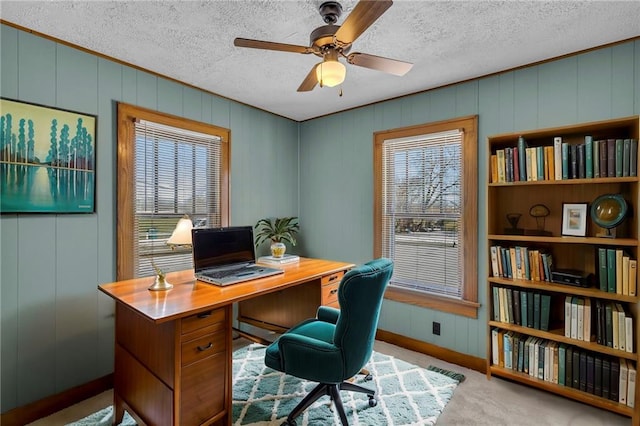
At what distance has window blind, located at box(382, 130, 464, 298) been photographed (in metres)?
2.80

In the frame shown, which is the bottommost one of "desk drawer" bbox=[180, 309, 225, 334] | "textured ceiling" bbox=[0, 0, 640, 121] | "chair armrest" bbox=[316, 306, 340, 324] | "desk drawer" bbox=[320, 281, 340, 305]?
"chair armrest" bbox=[316, 306, 340, 324]

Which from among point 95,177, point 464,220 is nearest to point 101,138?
point 95,177

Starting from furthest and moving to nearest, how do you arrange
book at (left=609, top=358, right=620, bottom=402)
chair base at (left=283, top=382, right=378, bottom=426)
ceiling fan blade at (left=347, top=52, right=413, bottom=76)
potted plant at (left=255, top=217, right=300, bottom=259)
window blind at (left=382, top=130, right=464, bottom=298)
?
potted plant at (left=255, top=217, right=300, bottom=259) < window blind at (left=382, top=130, right=464, bottom=298) < book at (left=609, top=358, right=620, bottom=402) < chair base at (left=283, top=382, right=378, bottom=426) < ceiling fan blade at (left=347, top=52, right=413, bottom=76)

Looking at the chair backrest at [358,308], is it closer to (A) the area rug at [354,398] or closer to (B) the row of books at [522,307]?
(A) the area rug at [354,398]

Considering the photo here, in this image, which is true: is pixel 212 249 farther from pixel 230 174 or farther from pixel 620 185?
pixel 620 185

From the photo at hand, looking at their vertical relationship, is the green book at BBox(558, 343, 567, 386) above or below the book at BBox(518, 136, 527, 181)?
below

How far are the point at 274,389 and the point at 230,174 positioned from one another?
199cm

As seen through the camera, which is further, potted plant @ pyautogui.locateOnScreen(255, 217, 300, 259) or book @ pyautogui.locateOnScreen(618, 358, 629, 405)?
potted plant @ pyautogui.locateOnScreen(255, 217, 300, 259)

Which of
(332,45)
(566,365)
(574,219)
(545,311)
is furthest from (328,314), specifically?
(574,219)

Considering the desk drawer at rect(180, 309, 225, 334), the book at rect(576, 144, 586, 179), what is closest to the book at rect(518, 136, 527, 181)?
the book at rect(576, 144, 586, 179)

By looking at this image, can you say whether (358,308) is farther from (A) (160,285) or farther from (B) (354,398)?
(A) (160,285)

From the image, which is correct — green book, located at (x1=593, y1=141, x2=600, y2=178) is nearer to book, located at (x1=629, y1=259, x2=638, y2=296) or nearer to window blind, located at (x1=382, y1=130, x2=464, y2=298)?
book, located at (x1=629, y1=259, x2=638, y2=296)

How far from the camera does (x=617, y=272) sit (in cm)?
196

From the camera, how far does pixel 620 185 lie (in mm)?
2105
